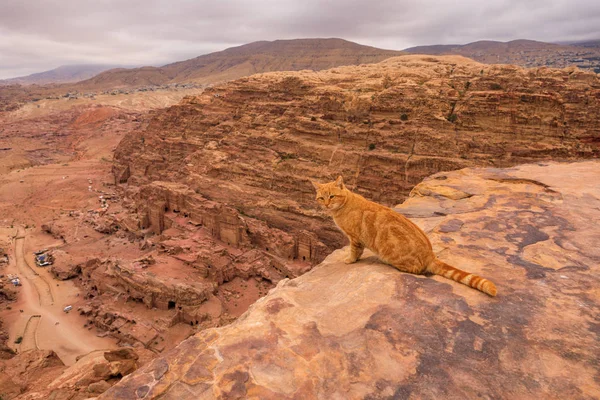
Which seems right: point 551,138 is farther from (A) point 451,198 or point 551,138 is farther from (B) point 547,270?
(B) point 547,270

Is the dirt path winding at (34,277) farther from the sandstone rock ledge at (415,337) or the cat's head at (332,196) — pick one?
the sandstone rock ledge at (415,337)

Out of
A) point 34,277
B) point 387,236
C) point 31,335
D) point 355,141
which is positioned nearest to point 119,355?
point 387,236

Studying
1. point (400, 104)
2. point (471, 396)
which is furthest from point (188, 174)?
point (471, 396)

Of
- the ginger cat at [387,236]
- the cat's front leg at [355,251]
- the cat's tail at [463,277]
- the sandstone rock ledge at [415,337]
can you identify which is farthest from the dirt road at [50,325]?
the cat's tail at [463,277]

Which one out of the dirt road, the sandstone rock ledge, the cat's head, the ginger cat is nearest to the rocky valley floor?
the sandstone rock ledge

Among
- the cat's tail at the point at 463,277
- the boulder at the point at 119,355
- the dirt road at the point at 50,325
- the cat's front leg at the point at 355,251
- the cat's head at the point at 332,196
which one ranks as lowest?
the dirt road at the point at 50,325

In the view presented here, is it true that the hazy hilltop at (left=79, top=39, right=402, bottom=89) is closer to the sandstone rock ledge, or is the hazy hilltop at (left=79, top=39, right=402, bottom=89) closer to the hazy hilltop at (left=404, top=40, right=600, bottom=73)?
the hazy hilltop at (left=404, top=40, right=600, bottom=73)
